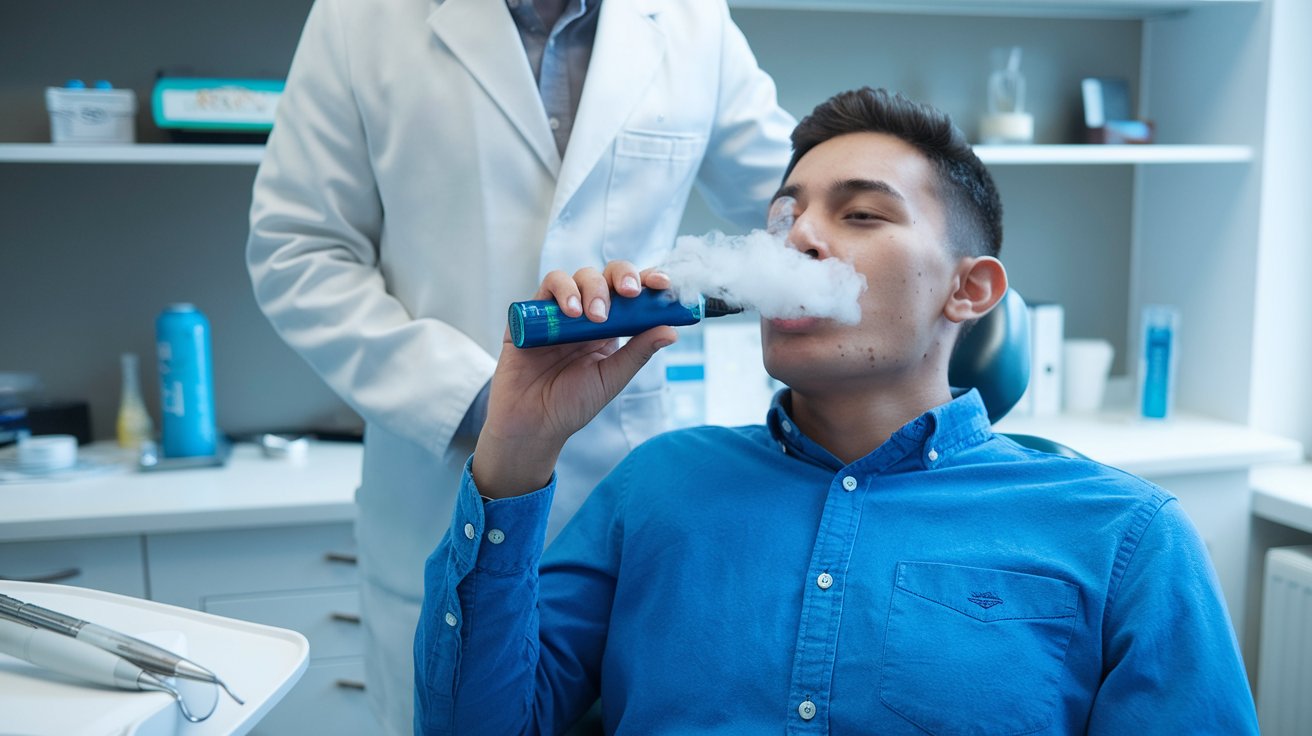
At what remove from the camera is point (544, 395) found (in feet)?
3.66

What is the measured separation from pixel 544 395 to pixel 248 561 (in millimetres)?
1075

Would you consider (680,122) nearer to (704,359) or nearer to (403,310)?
(403,310)

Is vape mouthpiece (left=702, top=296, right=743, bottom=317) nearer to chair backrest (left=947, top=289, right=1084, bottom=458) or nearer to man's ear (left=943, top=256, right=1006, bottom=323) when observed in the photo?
man's ear (left=943, top=256, right=1006, bottom=323)

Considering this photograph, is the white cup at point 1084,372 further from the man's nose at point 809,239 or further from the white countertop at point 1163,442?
the man's nose at point 809,239

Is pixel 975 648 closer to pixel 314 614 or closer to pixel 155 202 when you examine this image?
pixel 314 614

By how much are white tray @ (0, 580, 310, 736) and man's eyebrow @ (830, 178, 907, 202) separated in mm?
777

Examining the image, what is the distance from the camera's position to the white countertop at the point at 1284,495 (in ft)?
7.19

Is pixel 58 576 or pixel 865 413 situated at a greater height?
pixel 865 413

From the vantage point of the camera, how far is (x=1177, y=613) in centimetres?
105

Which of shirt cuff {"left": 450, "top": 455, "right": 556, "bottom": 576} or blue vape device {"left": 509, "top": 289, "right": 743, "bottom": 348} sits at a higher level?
blue vape device {"left": 509, "top": 289, "right": 743, "bottom": 348}

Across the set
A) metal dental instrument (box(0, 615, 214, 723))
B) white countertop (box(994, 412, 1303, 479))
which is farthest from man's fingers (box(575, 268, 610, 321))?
white countertop (box(994, 412, 1303, 479))

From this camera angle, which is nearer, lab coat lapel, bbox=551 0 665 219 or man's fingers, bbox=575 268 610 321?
man's fingers, bbox=575 268 610 321

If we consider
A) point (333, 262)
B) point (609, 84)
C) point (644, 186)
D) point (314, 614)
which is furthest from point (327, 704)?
point (609, 84)

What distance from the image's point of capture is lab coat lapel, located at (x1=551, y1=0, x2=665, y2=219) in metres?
1.46
